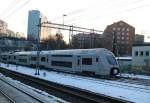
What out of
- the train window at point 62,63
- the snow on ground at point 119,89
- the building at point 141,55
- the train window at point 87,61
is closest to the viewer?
the snow on ground at point 119,89

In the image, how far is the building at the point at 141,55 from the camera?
69938mm

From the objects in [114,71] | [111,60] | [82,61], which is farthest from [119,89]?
[82,61]

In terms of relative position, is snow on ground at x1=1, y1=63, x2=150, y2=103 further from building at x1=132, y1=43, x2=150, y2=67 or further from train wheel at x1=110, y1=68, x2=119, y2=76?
building at x1=132, y1=43, x2=150, y2=67

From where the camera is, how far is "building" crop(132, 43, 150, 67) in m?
69.9

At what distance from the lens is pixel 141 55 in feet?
234

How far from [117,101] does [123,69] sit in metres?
38.7

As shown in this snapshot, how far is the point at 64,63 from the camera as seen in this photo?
49.2m

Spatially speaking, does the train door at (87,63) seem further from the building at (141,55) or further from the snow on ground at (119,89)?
the building at (141,55)

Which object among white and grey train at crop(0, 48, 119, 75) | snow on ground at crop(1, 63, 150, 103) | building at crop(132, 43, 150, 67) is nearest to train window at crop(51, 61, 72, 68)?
white and grey train at crop(0, 48, 119, 75)

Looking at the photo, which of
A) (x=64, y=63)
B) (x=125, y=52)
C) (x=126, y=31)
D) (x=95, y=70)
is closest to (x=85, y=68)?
(x=95, y=70)

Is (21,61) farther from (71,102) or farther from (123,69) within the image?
(71,102)

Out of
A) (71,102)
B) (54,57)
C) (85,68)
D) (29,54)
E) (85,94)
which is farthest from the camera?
(29,54)

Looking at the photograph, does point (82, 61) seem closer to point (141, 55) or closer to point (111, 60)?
point (111, 60)

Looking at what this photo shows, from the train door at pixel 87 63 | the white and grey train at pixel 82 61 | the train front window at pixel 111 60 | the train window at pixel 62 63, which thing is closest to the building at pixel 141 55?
the white and grey train at pixel 82 61
